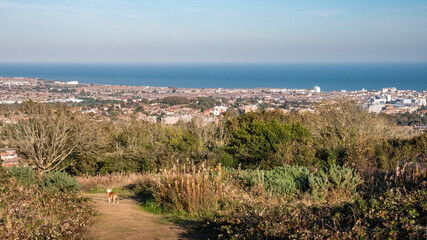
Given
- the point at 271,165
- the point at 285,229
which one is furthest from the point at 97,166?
the point at 285,229

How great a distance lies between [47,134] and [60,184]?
31.8ft

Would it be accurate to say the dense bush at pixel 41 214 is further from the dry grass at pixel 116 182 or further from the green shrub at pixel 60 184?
the dry grass at pixel 116 182

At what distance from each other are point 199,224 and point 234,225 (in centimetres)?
88

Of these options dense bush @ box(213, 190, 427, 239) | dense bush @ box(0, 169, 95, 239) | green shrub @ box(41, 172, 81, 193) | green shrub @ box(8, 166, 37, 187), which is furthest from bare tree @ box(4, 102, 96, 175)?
dense bush @ box(213, 190, 427, 239)

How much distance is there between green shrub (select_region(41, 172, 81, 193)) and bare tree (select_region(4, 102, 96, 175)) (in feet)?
28.1

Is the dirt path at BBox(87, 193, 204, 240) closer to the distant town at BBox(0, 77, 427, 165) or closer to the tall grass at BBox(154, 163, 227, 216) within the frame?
the tall grass at BBox(154, 163, 227, 216)

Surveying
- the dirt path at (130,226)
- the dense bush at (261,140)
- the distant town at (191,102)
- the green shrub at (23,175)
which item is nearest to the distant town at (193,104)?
the distant town at (191,102)

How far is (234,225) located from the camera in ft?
16.0

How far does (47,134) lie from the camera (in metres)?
15.7

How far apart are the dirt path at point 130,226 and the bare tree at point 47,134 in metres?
10.1

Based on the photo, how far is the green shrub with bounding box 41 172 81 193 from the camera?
6961mm

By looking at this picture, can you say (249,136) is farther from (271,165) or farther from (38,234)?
(38,234)

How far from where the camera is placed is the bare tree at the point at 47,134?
50.6ft

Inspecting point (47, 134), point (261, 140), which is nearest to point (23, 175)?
point (47, 134)
